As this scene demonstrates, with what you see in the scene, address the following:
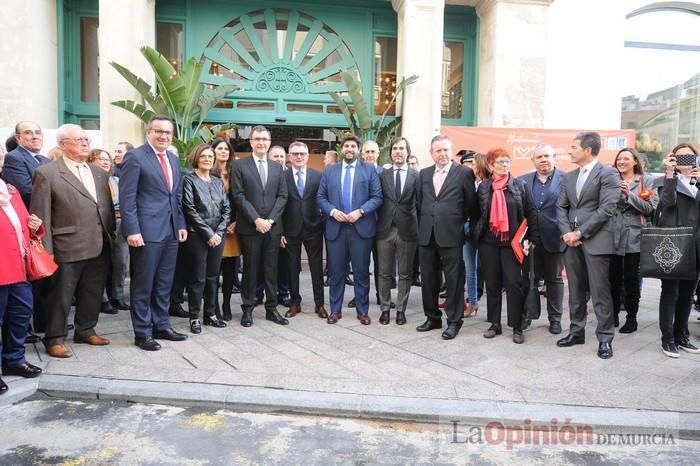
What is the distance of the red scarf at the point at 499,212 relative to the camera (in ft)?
17.5

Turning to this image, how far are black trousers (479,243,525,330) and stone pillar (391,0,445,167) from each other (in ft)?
15.7

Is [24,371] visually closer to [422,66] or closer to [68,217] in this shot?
[68,217]

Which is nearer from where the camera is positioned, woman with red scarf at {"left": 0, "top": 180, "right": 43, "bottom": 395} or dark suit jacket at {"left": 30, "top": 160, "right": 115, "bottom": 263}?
woman with red scarf at {"left": 0, "top": 180, "right": 43, "bottom": 395}

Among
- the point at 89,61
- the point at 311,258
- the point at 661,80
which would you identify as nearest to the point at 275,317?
the point at 311,258

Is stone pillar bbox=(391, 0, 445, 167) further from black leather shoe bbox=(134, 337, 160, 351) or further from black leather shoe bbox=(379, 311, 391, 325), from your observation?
black leather shoe bbox=(134, 337, 160, 351)

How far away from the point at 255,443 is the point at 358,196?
324cm

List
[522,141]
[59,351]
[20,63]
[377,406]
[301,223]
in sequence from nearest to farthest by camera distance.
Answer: [377,406] < [59,351] < [301,223] < [20,63] < [522,141]

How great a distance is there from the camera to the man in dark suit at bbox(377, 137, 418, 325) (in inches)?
235

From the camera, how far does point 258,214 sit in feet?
19.3

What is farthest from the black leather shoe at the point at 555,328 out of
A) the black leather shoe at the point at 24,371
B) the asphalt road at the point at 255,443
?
the black leather shoe at the point at 24,371

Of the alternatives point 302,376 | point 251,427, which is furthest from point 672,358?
point 251,427

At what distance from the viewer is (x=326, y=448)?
327 centimetres

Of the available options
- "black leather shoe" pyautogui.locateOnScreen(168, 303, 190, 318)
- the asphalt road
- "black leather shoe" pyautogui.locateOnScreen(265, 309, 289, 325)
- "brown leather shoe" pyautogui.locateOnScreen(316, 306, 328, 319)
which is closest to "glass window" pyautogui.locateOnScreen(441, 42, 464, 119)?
"brown leather shoe" pyautogui.locateOnScreen(316, 306, 328, 319)

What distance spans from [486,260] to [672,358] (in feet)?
6.26
